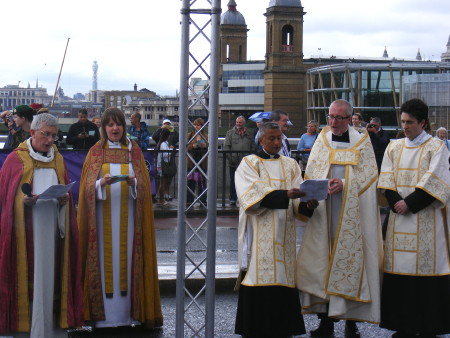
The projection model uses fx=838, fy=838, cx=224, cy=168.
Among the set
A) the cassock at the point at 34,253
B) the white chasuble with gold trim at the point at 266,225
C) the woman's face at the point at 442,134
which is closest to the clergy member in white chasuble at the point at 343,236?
the white chasuble with gold trim at the point at 266,225

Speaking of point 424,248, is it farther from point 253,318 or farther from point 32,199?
point 32,199

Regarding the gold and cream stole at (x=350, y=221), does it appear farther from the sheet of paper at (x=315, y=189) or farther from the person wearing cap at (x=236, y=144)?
the person wearing cap at (x=236, y=144)

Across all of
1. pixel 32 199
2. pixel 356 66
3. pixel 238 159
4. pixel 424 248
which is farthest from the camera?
pixel 356 66

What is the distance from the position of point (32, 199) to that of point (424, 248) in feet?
10.5

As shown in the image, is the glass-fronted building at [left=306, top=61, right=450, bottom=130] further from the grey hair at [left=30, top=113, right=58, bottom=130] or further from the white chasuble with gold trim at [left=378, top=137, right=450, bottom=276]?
the grey hair at [left=30, top=113, right=58, bottom=130]

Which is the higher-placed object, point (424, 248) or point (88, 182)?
point (88, 182)

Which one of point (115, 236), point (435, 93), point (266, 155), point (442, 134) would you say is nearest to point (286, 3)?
point (435, 93)

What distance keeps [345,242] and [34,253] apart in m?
2.54

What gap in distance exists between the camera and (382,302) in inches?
280

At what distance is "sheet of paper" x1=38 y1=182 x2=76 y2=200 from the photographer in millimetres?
6324

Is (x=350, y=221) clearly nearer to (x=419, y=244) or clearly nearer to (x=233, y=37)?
(x=419, y=244)

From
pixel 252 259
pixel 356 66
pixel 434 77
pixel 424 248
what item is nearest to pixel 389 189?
pixel 424 248

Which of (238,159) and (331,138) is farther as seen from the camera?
(238,159)

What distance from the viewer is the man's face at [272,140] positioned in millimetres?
6773
